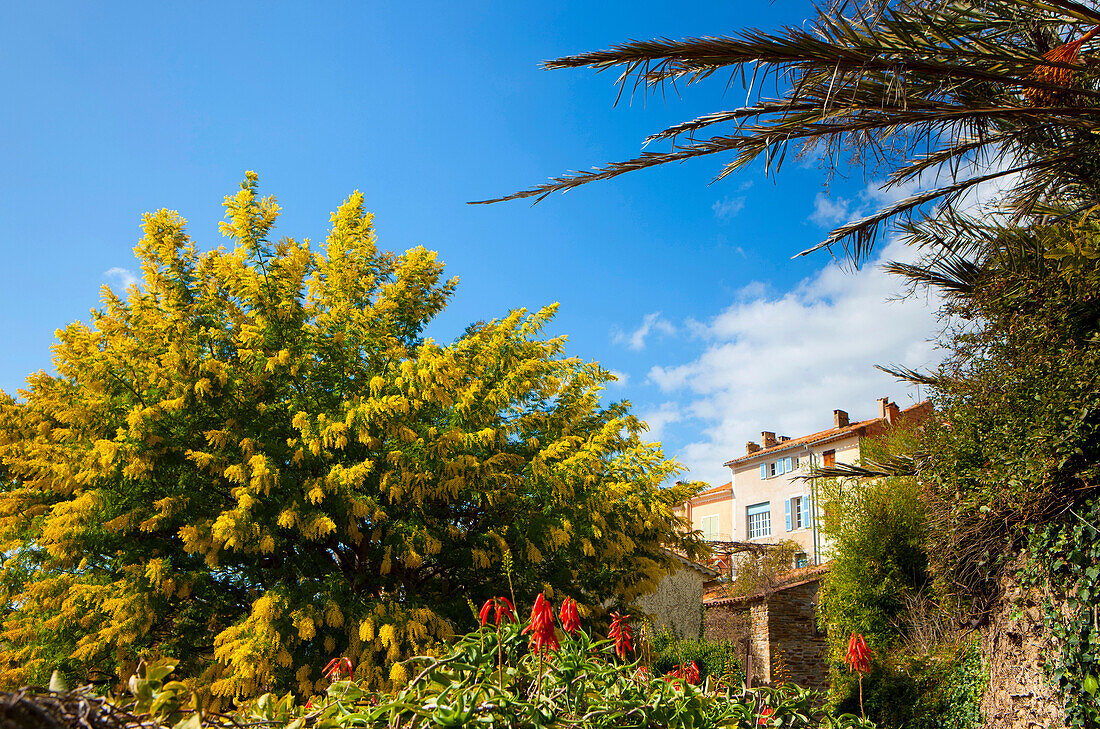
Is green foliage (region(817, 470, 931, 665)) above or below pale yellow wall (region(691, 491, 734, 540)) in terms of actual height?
below

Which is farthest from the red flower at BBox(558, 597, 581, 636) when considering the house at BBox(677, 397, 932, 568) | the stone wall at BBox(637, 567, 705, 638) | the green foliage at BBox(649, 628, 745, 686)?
the house at BBox(677, 397, 932, 568)

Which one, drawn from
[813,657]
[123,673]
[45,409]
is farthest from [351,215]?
[813,657]

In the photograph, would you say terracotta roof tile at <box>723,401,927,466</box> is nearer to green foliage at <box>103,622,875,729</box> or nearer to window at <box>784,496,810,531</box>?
window at <box>784,496,810,531</box>

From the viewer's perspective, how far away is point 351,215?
535 inches

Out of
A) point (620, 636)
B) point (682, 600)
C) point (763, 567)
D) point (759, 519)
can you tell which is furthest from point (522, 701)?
point (759, 519)

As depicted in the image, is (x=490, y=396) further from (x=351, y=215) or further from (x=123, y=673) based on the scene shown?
(x=123, y=673)

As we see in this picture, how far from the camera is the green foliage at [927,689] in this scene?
34.3 ft

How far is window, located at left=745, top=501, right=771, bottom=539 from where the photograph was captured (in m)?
38.6

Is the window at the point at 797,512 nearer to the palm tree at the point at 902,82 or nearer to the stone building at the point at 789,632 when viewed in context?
the stone building at the point at 789,632

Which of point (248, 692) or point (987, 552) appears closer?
point (987, 552)

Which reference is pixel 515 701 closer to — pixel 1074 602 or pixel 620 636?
pixel 620 636

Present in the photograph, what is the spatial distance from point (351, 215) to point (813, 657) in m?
20.0

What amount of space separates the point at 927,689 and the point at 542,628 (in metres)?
13.2

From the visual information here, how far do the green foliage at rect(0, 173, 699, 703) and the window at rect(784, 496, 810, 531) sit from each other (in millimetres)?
24925
